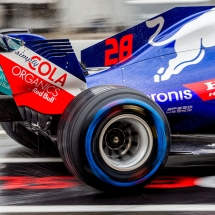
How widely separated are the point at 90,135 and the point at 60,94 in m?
0.56

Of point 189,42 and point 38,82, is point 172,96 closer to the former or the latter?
point 189,42

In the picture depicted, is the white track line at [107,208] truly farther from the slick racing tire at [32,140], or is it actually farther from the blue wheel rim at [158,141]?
the slick racing tire at [32,140]

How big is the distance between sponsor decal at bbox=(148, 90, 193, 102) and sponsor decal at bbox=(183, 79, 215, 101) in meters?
0.06

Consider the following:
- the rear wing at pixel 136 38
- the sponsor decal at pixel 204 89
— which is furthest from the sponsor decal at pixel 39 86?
the sponsor decal at pixel 204 89

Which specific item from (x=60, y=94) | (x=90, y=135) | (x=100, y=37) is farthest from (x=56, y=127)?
(x=100, y=37)

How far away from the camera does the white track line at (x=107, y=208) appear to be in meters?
3.80

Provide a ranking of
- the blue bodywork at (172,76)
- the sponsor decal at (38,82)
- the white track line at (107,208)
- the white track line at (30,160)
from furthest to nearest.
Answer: the white track line at (30,160), the blue bodywork at (172,76), the sponsor decal at (38,82), the white track line at (107,208)

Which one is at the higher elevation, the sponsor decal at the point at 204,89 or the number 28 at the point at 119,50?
the number 28 at the point at 119,50

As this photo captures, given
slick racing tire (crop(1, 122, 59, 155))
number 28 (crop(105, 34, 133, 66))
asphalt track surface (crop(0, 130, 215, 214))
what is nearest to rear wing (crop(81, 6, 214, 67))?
number 28 (crop(105, 34, 133, 66))

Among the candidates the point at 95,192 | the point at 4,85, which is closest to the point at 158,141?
the point at 95,192

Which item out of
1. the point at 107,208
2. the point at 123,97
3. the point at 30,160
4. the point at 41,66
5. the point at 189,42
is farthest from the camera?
the point at 30,160

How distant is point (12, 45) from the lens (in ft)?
14.1

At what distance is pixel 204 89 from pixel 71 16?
5468 mm

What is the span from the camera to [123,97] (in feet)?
13.3
